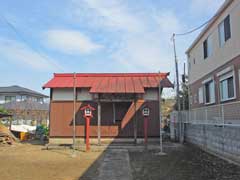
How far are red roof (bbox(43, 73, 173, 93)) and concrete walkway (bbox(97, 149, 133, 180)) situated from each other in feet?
15.4

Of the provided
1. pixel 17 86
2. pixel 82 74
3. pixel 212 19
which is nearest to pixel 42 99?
pixel 17 86

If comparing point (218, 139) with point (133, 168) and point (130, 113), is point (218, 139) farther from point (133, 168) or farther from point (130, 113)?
point (130, 113)

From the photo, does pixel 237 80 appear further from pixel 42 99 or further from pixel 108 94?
pixel 42 99

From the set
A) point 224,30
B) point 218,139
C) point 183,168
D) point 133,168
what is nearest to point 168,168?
point 183,168

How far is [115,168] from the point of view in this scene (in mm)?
8367

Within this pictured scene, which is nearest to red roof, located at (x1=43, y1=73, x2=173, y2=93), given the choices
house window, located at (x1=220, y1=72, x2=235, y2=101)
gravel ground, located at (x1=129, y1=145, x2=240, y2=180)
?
house window, located at (x1=220, y1=72, x2=235, y2=101)

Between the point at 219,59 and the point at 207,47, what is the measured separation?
7.22 feet

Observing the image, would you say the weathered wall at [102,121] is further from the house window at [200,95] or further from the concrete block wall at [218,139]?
the house window at [200,95]

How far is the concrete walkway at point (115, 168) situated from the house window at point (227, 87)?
533 centimetres

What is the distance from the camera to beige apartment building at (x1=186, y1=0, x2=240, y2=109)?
1096 centimetres

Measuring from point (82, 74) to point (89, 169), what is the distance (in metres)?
9.53

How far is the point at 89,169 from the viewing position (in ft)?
27.2

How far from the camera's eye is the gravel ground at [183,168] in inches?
276

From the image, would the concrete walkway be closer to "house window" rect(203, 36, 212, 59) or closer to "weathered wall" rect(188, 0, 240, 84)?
"weathered wall" rect(188, 0, 240, 84)
